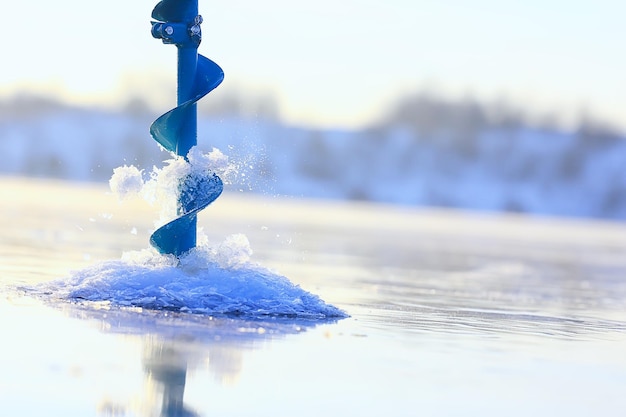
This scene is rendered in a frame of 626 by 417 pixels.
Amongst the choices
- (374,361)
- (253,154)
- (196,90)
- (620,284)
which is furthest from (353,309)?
(620,284)

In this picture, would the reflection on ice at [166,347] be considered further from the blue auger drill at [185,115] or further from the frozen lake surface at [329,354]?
the blue auger drill at [185,115]

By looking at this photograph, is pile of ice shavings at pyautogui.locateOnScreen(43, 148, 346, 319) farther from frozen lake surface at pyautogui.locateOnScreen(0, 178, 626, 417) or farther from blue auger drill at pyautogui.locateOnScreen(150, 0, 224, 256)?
frozen lake surface at pyautogui.locateOnScreen(0, 178, 626, 417)

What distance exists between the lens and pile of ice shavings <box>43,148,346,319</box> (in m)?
9.57

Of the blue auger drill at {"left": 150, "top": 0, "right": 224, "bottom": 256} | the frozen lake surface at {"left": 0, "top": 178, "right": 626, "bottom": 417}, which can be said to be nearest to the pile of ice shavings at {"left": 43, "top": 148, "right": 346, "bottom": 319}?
the blue auger drill at {"left": 150, "top": 0, "right": 224, "bottom": 256}

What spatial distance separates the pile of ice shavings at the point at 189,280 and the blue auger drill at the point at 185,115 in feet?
0.38

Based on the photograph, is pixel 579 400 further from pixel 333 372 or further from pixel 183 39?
pixel 183 39

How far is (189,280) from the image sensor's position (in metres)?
9.86

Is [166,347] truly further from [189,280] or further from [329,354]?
[189,280]

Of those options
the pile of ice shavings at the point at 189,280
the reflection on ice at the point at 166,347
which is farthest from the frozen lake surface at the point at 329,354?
the pile of ice shavings at the point at 189,280

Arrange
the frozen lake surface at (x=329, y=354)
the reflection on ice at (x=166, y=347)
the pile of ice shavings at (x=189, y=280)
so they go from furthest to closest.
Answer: the pile of ice shavings at (x=189, y=280), the frozen lake surface at (x=329, y=354), the reflection on ice at (x=166, y=347)

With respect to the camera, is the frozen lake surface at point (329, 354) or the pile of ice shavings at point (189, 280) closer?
the frozen lake surface at point (329, 354)

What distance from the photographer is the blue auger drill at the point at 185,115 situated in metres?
10.3

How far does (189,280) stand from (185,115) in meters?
1.63

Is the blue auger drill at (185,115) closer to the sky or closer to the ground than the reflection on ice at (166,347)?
closer to the sky
